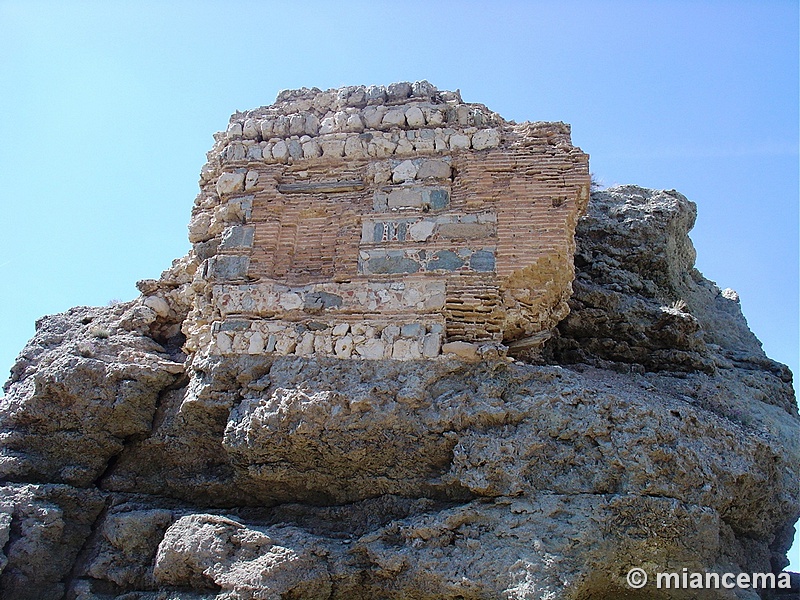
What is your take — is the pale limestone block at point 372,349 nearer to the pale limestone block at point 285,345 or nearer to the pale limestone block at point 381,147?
the pale limestone block at point 285,345

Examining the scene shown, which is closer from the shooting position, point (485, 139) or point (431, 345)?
point (431, 345)

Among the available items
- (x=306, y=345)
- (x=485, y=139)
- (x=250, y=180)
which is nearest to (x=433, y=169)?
(x=485, y=139)

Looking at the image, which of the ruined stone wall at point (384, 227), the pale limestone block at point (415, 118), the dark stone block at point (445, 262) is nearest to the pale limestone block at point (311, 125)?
the ruined stone wall at point (384, 227)

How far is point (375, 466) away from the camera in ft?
18.8

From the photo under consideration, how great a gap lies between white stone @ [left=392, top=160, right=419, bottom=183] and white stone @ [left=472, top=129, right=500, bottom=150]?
0.60 m

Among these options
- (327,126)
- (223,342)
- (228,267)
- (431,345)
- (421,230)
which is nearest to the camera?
(431,345)

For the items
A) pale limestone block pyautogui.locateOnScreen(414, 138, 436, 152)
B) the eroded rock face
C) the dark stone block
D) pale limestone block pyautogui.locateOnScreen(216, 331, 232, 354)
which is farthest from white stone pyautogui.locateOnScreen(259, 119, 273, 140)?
the dark stone block

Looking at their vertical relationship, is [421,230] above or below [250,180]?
below

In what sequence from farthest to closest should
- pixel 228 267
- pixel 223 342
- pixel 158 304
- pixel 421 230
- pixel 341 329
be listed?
pixel 158 304 < pixel 228 267 < pixel 421 230 < pixel 223 342 < pixel 341 329

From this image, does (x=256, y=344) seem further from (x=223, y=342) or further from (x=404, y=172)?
(x=404, y=172)

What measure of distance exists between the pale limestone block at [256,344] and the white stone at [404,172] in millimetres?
1897

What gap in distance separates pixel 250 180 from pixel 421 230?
1.79m

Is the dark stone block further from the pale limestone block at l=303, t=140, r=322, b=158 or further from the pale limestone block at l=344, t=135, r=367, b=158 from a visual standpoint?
the pale limestone block at l=303, t=140, r=322, b=158

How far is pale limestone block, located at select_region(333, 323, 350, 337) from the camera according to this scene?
19.9 feet
